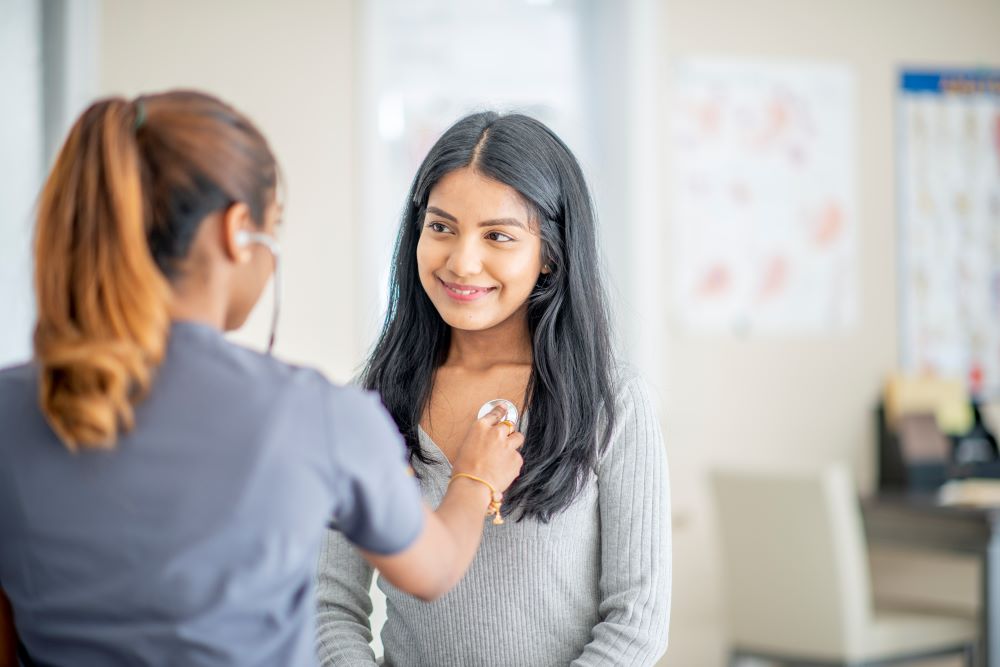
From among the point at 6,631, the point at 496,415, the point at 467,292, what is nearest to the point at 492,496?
the point at 496,415

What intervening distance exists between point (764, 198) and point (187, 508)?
328cm

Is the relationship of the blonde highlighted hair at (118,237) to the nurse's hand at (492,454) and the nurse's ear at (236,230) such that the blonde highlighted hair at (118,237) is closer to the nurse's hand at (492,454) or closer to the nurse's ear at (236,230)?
the nurse's ear at (236,230)

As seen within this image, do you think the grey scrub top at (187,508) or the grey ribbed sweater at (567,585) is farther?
the grey ribbed sweater at (567,585)

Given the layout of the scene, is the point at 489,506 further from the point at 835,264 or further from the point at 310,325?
the point at 835,264

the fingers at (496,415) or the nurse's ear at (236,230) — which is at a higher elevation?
Answer: the nurse's ear at (236,230)

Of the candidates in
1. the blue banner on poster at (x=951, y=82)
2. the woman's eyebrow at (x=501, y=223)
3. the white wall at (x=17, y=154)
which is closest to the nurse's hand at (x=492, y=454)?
the woman's eyebrow at (x=501, y=223)

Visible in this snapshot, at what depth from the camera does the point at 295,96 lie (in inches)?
137

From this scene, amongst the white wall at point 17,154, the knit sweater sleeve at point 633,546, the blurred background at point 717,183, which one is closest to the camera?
the knit sweater sleeve at point 633,546

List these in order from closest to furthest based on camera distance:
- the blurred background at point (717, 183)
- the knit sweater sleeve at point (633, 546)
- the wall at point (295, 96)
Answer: the knit sweater sleeve at point (633, 546), the wall at point (295, 96), the blurred background at point (717, 183)

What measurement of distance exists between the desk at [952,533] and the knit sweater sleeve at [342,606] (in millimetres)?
2338

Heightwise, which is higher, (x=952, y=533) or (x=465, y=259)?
(x=465, y=259)

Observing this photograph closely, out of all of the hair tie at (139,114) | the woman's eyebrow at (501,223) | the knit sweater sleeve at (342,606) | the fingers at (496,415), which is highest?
the hair tie at (139,114)

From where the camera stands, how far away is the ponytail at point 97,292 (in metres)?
0.83

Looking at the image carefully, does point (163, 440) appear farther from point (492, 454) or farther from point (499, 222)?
point (499, 222)
